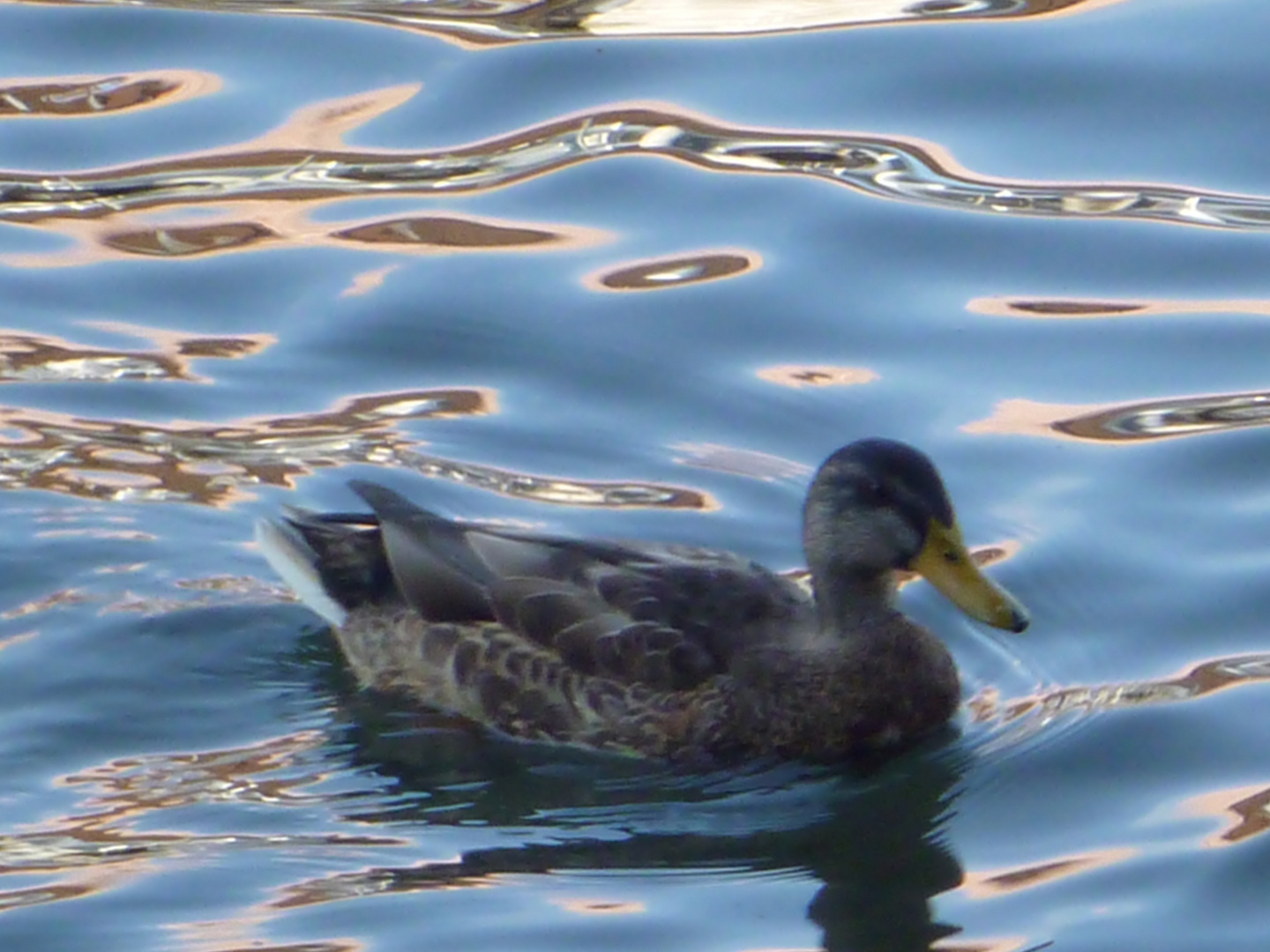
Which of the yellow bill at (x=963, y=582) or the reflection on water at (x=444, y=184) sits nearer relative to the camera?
the yellow bill at (x=963, y=582)

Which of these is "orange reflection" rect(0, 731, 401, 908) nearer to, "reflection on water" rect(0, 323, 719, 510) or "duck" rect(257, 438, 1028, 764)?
"duck" rect(257, 438, 1028, 764)

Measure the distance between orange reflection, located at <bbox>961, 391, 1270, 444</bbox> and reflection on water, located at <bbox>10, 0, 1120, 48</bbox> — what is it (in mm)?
3885

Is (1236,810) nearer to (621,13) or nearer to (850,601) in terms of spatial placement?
(850,601)

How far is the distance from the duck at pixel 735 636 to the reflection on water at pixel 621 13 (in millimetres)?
5515

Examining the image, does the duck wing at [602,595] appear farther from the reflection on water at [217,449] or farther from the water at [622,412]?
the reflection on water at [217,449]

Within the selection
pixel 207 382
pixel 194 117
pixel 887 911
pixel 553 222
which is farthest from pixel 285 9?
pixel 887 911

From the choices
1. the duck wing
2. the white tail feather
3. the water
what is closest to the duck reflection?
the water

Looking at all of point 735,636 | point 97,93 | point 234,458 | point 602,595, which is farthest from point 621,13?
point 735,636

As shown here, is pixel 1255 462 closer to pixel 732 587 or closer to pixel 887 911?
pixel 732 587

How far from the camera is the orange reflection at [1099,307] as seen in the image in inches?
403

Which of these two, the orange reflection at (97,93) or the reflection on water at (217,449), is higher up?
the orange reflection at (97,93)

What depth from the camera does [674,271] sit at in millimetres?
10664

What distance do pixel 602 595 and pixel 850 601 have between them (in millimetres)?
789

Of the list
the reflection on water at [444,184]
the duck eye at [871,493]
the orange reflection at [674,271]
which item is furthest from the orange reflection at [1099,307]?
A: the duck eye at [871,493]
